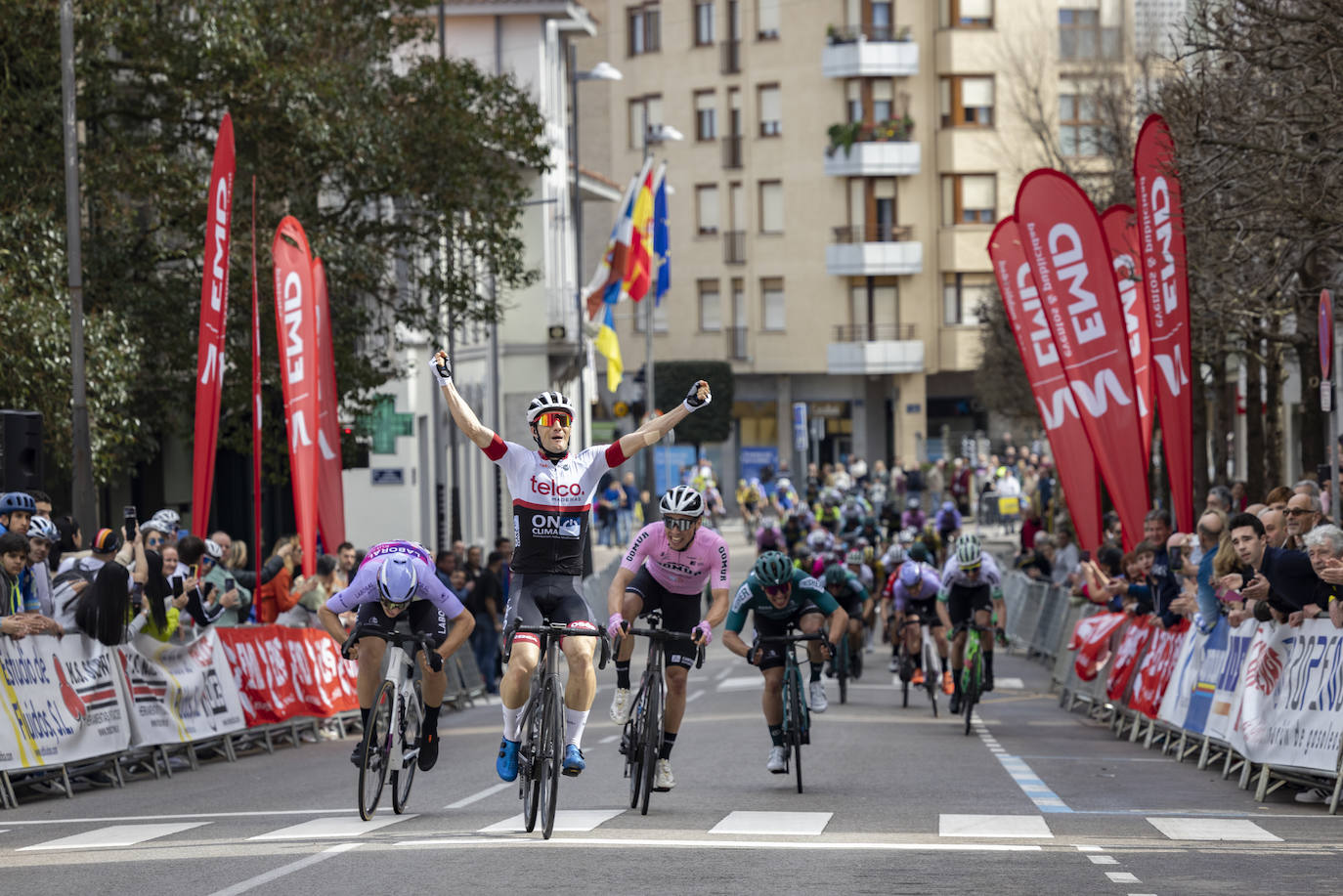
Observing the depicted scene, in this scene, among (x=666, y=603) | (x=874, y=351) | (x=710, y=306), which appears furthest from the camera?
(x=710, y=306)

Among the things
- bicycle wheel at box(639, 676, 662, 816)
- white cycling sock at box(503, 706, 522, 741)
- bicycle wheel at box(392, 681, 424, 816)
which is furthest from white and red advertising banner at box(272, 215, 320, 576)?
white cycling sock at box(503, 706, 522, 741)

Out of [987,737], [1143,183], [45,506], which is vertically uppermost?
[1143,183]

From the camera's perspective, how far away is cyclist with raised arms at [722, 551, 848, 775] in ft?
49.1

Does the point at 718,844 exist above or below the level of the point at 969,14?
below

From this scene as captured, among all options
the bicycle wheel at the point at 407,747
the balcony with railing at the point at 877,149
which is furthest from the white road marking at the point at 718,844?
the balcony with railing at the point at 877,149

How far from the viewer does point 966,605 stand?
21672mm

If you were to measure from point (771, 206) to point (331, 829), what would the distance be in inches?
2684

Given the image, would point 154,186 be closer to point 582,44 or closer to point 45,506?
point 45,506

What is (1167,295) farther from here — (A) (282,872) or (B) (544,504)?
(A) (282,872)

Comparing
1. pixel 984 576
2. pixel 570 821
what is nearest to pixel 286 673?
pixel 984 576

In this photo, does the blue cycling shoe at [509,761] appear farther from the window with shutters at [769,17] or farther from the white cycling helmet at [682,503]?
the window with shutters at [769,17]

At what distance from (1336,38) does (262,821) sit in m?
9.52

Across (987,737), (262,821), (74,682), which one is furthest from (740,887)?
(987,737)

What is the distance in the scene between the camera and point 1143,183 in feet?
72.6
